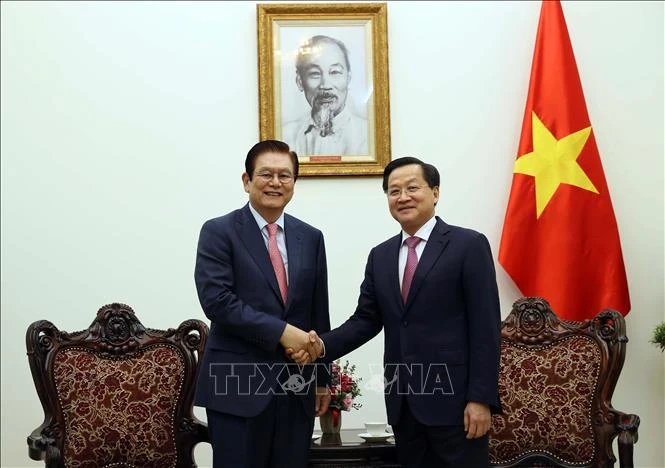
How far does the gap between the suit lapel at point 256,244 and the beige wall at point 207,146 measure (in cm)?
149

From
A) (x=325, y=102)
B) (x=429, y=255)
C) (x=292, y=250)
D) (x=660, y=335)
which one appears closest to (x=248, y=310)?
(x=292, y=250)

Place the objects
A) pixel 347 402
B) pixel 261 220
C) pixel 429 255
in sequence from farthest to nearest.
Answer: pixel 347 402 < pixel 261 220 < pixel 429 255

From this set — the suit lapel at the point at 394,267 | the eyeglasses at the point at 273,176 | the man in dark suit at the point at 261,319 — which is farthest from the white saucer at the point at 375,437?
the eyeglasses at the point at 273,176

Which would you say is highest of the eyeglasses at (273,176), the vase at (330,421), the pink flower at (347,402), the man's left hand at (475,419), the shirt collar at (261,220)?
the eyeglasses at (273,176)

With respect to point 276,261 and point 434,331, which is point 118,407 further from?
point 434,331

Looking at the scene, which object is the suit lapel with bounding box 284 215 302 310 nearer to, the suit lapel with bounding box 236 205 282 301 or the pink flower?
the suit lapel with bounding box 236 205 282 301

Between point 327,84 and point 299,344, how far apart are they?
83.5 inches

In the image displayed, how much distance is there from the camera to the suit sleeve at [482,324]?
2.71m

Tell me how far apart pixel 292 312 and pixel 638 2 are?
119 inches

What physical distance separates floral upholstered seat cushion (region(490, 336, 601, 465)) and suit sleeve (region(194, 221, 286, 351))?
143cm

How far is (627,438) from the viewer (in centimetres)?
344

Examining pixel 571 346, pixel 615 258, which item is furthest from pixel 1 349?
pixel 615 258

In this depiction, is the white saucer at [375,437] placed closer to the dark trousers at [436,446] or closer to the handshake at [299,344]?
the dark trousers at [436,446]

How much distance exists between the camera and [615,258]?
4410 mm
